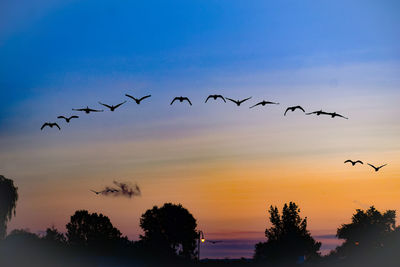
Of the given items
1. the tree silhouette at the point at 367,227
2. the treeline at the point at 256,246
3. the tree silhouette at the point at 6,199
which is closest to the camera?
the tree silhouette at the point at 6,199

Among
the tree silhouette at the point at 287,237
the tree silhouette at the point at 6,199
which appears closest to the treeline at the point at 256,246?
the tree silhouette at the point at 287,237

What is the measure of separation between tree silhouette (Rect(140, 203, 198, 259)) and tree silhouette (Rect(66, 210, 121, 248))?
10964 millimetres

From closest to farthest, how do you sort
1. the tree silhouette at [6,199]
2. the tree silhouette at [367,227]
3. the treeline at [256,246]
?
the tree silhouette at [6,199], the treeline at [256,246], the tree silhouette at [367,227]

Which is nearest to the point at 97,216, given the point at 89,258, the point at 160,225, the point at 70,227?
the point at 70,227

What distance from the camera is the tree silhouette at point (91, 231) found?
7638 inches

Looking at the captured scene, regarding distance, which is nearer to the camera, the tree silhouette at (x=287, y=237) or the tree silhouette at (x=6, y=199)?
the tree silhouette at (x=6, y=199)

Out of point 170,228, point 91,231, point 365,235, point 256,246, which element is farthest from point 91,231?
point 365,235

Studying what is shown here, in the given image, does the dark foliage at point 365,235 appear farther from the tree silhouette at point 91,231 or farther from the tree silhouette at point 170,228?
the tree silhouette at point 91,231

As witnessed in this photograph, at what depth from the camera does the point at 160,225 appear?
620 feet

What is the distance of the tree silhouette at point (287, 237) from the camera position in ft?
592

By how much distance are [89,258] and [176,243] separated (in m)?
60.1

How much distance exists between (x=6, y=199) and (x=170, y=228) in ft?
289

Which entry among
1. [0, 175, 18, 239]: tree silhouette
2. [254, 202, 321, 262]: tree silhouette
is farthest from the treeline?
[0, 175, 18, 239]: tree silhouette

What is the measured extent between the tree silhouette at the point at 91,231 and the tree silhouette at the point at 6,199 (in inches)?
3524
